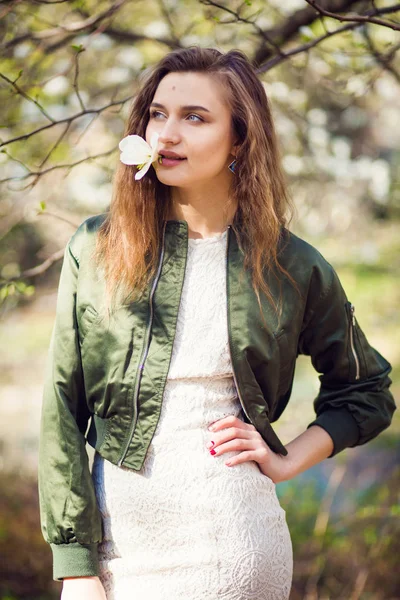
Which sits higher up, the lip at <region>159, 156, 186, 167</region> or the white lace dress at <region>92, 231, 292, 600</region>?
the lip at <region>159, 156, 186, 167</region>

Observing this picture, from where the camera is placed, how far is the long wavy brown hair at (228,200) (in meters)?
1.71

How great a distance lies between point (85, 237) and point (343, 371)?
0.79 metres

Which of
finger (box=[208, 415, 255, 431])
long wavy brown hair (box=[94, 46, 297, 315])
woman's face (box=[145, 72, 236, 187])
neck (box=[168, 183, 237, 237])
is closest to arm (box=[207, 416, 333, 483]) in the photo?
finger (box=[208, 415, 255, 431])

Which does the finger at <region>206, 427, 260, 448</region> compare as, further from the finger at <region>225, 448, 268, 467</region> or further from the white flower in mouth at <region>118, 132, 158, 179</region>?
the white flower in mouth at <region>118, 132, 158, 179</region>

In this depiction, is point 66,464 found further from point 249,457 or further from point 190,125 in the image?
point 190,125

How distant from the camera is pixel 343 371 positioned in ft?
6.47

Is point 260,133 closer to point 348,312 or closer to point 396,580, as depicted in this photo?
point 348,312

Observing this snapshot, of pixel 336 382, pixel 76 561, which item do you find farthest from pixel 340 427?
pixel 76 561

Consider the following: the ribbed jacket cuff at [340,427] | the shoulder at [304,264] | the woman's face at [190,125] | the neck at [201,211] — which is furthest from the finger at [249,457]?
the woman's face at [190,125]

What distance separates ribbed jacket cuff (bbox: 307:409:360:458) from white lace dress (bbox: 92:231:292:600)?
32cm

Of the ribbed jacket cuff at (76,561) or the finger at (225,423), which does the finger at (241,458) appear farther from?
the ribbed jacket cuff at (76,561)

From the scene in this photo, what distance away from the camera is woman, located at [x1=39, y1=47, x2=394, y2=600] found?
5.23 ft

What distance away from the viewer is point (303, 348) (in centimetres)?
197

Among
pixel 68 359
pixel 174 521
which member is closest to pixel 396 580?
pixel 174 521
